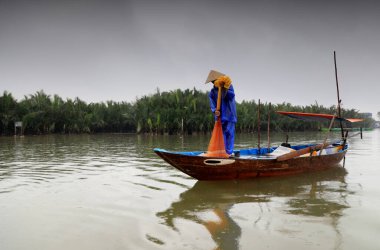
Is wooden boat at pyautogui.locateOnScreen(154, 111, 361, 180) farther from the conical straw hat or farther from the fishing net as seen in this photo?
the conical straw hat

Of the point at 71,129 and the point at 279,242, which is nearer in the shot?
the point at 279,242

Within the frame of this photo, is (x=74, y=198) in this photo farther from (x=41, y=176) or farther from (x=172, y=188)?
(x=41, y=176)

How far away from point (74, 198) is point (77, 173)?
2.96 metres

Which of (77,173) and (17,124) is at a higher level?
(17,124)

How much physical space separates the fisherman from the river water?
1.22m

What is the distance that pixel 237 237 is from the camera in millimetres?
4137

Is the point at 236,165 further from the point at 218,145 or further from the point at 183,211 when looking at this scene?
the point at 183,211

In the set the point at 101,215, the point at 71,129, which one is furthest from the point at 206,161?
the point at 71,129

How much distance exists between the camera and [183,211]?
537 centimetres

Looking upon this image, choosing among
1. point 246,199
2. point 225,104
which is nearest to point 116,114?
point 225,104

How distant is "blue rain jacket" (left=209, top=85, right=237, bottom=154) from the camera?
8133 millimetres

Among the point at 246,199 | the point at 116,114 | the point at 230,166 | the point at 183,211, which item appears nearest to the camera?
the point at 183,211

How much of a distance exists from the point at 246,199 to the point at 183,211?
149 centimetres

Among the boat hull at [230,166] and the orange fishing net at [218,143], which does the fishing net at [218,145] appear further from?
the boat hull at [230,166]
